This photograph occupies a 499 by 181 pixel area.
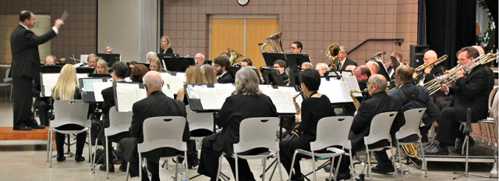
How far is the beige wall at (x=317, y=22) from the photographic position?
38.6 ft

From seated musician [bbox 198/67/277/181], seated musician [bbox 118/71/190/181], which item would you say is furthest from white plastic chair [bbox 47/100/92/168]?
seated musician [bbox 198/67/277/181]

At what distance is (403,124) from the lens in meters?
5.27

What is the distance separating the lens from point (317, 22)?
1212 cm

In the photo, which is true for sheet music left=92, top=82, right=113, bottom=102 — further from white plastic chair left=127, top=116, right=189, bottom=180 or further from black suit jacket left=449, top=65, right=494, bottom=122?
black suit jacket left=449, top=65, right=494, bottom=122

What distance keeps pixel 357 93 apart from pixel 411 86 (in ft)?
1.98

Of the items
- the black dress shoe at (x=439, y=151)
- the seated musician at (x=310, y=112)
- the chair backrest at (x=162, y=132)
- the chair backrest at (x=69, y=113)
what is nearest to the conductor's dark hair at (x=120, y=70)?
the chair backrest at (x=69, y=113)

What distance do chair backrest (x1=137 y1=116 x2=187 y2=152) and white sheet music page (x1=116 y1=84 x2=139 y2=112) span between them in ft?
2.44

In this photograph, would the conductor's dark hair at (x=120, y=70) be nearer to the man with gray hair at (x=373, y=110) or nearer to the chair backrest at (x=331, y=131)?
the chair backrest at (x=331, y=131)

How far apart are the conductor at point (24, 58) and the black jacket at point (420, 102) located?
14.3 ft

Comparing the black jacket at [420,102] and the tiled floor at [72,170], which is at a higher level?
the black jacket at [420,102]

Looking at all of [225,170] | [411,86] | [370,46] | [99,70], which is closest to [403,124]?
[411,86]

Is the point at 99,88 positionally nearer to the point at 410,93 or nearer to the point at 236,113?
the point at 236,113

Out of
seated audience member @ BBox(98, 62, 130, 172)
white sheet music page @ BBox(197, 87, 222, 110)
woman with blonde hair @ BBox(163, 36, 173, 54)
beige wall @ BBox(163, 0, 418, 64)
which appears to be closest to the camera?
white sheet music page @ BBox(197, 87, 222, 110)

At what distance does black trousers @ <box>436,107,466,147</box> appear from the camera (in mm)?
6176
